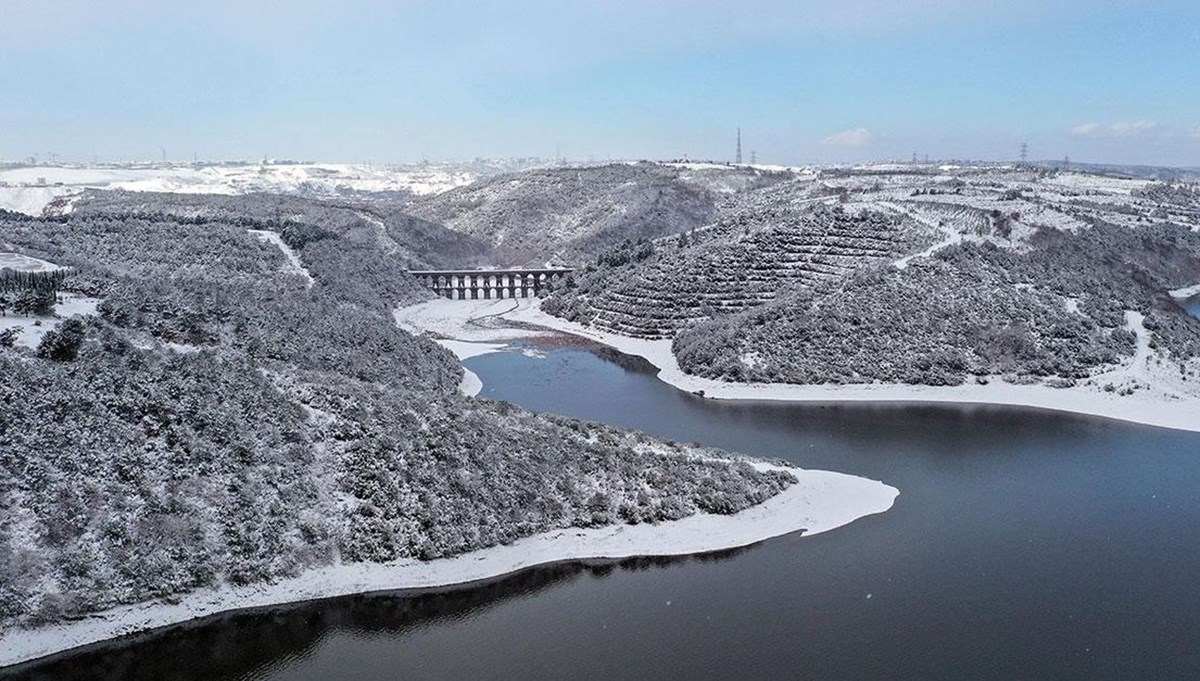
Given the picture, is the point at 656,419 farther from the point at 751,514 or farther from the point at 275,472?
the point at 275,472

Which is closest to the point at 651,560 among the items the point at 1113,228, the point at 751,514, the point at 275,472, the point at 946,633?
the point at 751,514

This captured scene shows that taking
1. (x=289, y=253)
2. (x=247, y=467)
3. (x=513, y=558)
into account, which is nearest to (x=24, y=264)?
(x=289, y=253)

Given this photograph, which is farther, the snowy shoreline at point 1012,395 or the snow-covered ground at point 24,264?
the snow-covered ground at point 24,264

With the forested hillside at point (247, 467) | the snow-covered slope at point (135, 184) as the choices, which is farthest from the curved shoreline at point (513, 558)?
the snow-covered slope at point (135, 184)

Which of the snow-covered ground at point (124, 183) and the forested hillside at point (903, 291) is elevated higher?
the snow-covered ground at point (124, 183)

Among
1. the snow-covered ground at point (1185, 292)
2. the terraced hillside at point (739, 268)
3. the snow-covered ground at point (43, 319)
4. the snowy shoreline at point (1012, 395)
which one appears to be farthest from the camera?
the snow-covered ground at point (1185, 292)

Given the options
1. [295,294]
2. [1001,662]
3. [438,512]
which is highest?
[295,294]

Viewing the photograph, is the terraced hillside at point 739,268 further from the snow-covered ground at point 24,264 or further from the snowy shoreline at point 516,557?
the snow-covered ground at point 24,264
